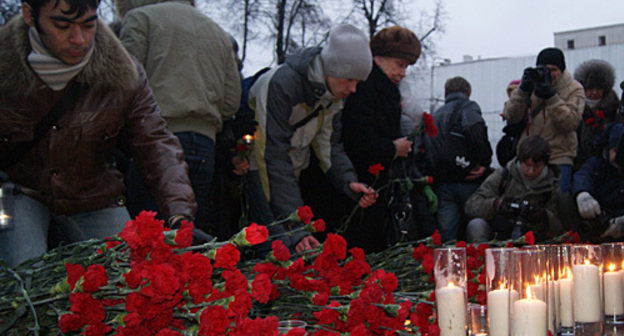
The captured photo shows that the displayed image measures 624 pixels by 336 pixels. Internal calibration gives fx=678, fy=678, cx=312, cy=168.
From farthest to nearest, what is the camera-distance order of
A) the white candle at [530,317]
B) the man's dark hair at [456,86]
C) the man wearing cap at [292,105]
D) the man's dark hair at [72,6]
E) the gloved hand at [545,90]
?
the man's dark hair at [456,86] → the gloved hand at [545,90] → the man wearing cap at [292,105] → the man's dark hair at [72,6] → the white candle at [530,317]

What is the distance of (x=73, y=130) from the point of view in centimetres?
235

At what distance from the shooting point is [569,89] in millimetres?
5266

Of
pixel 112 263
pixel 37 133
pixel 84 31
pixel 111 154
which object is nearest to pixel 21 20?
pixel 84 31

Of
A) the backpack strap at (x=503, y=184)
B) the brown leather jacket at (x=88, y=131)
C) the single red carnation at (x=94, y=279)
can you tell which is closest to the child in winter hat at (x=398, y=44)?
the backpack strap at (x=503, y=184)

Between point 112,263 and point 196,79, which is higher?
point 196,79

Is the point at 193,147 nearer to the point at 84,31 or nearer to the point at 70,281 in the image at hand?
the point at 84,31

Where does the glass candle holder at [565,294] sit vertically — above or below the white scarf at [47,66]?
below

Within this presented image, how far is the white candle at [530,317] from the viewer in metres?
1.58

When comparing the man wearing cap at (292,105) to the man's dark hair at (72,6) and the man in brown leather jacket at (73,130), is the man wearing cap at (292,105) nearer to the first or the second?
the man in brown leather jacket at (73,130)

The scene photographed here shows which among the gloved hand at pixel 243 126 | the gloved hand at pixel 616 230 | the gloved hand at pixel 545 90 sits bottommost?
the gloved hand at pixel 616 230

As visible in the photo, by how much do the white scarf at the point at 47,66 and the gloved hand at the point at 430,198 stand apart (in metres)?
3.14

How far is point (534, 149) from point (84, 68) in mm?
3591

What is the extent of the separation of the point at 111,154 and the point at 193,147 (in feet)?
2.96

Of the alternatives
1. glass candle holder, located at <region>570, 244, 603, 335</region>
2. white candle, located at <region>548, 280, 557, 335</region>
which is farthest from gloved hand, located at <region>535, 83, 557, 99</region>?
white candle, located at <region>548, 280, 557, 335</region>
